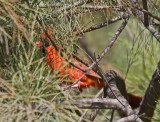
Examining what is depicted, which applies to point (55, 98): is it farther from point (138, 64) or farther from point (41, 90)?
point (138, 64)

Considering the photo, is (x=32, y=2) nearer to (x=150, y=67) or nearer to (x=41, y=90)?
A: (x=41, y=90)

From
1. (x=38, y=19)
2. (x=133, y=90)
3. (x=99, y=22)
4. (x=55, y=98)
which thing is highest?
(x=38, y=19)

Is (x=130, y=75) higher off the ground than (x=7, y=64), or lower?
lower

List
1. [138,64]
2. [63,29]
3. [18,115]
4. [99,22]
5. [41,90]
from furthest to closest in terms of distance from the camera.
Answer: [138,64] < [99,22] < [63,29] < [41,90] < [18,115]

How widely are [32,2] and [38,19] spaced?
9 centimetres

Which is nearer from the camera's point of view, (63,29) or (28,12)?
(28,12)

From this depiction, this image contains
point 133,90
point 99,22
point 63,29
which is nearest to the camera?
point 63,29

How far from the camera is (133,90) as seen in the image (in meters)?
3.11

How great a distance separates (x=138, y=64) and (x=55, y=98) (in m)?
2.49

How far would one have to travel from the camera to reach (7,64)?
1.27 m

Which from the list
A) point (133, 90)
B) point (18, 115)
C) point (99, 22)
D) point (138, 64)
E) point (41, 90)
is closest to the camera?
point (18, 115)

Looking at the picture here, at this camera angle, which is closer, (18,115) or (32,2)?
(18,115)

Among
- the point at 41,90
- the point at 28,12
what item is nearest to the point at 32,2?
the point at 28,12

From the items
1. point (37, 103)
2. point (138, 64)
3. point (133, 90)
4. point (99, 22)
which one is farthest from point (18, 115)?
point (138, 64)
